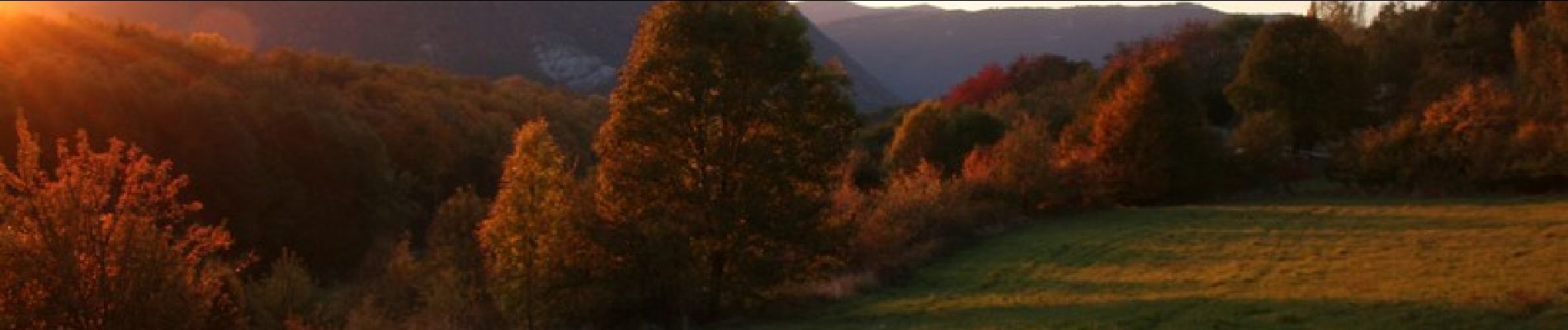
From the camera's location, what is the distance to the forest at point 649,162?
50.4 feet

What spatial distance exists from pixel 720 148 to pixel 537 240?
544 cm

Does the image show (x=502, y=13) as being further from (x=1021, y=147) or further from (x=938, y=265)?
(x=938, y=265)

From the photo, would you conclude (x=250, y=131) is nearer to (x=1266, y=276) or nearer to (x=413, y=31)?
(x=1266, y=276)

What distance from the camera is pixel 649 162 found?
78.1 feet

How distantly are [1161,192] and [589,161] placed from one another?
150ft

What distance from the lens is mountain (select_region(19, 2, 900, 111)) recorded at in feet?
536

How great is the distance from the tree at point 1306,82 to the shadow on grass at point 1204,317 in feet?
143

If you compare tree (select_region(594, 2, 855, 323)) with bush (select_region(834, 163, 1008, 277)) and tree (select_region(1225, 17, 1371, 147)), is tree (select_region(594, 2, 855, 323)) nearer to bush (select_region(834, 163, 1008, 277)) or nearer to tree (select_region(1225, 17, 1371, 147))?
bush (select_region(834, 163, 1008, 277))

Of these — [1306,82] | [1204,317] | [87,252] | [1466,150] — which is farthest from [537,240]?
[1306,82]

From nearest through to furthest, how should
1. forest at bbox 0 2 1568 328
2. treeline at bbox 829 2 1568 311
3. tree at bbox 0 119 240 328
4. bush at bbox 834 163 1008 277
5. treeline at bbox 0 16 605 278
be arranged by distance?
tree at bbox 0 119 240 328
forest at bbox 0 2 1568 328
bush at bbox 834 163 1008 277
treeline at bbox 829 2 1568 311
treeline at bbox 0 16 605 278

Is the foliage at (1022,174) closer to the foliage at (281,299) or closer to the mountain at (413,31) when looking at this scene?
the foliage at (281,299)

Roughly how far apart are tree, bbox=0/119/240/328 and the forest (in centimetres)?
3

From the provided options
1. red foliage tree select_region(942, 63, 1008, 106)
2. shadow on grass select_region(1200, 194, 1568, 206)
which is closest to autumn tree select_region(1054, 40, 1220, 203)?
shadow on grass select_region(1200, 194, 1568, 206)

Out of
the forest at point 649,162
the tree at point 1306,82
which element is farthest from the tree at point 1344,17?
the tree at point 1306,82
